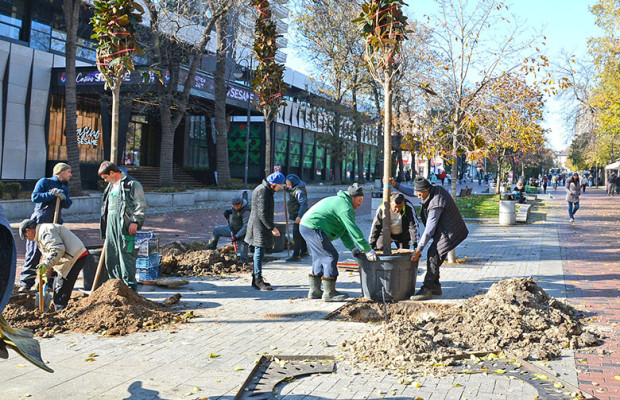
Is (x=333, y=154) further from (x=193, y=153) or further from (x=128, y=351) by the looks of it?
(x=128, y=351)

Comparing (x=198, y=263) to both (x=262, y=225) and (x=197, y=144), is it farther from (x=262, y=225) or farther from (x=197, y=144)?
(x=197, y=144)

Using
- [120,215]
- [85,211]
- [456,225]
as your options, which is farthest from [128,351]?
[85,211]

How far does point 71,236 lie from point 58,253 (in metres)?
0.37

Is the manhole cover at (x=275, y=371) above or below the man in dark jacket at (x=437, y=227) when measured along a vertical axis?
below

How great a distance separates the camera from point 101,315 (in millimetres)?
6215

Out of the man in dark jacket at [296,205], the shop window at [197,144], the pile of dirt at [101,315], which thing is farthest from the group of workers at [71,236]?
the shop window at [197,144]

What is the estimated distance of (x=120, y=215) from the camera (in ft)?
23.4

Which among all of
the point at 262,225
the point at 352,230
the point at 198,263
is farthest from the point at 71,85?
the point at 352,230

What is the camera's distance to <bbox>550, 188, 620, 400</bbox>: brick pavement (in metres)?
4.72

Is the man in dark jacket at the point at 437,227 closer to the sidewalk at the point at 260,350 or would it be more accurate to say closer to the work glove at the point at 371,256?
the sidewalk at the point at 260,350

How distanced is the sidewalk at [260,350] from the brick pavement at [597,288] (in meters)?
0.02

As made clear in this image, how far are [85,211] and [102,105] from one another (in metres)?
10.8

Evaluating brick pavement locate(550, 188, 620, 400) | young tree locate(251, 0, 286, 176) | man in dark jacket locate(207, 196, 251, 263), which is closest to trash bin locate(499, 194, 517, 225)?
brick pavement locate(550, 188, 620, 400)

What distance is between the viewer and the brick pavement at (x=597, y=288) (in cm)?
472
